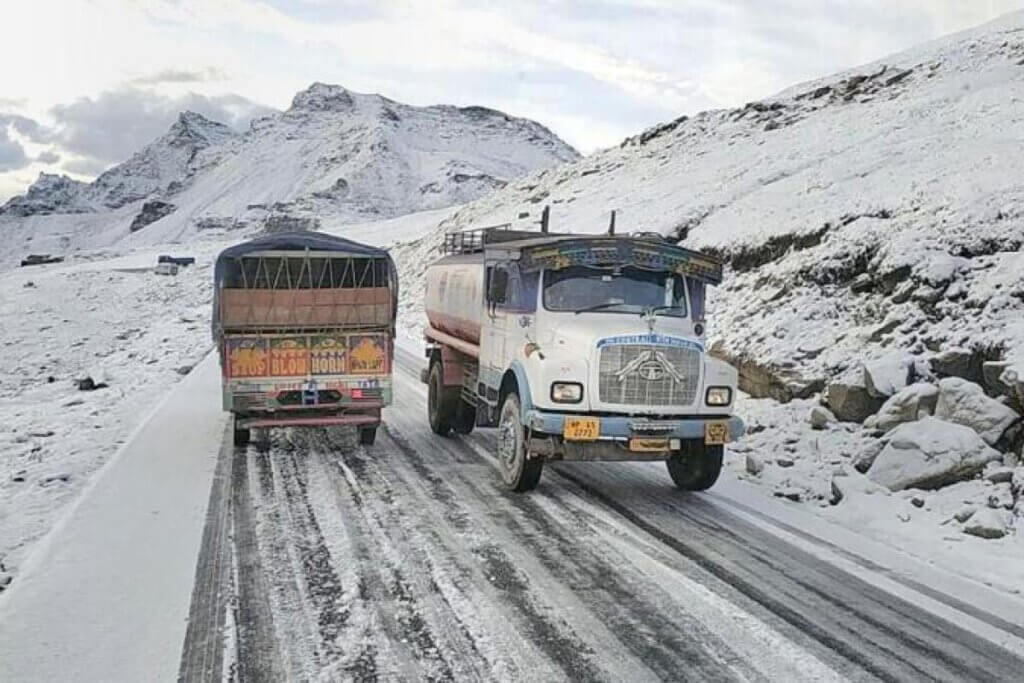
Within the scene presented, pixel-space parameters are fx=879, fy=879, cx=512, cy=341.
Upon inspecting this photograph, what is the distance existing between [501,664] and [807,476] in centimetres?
672

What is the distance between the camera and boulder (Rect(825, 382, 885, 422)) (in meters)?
12.5

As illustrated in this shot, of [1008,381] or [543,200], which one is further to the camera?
[543,200]

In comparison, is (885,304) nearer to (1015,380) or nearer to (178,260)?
(1015,380)

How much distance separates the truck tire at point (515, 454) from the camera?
32.6 ft

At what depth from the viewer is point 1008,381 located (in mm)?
10844

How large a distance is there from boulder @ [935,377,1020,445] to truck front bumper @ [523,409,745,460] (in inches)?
137

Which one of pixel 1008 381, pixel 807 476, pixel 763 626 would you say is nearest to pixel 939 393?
pixel 1008 381

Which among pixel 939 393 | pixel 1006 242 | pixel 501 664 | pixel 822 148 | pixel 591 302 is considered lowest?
pixel 501 664

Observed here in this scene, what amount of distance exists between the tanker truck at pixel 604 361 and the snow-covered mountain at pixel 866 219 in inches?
161

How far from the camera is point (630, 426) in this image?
9.53 metres

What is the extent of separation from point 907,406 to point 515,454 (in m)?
5.38

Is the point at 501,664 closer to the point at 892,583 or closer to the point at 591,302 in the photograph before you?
the point at 892,583

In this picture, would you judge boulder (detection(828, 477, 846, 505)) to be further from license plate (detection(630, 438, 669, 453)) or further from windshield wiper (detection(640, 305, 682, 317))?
windshield wiper (detection(640, 305, 682, 317))

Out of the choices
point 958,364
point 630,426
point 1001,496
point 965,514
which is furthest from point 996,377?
point 630,426
